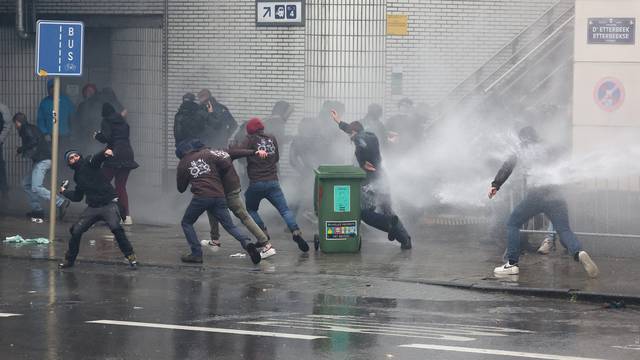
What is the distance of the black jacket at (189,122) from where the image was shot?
62.9 ft

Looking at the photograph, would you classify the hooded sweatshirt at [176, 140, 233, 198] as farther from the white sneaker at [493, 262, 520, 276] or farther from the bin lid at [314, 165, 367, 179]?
the white sneaker at [493, 262, 520, 276]

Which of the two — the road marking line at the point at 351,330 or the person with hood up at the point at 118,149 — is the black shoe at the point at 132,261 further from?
the road marking line at the point at 351,330

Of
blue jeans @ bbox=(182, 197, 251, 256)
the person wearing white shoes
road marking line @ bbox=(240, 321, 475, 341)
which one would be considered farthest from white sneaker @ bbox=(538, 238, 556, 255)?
road marking line @ bbox=(240, 321, 475, 341)

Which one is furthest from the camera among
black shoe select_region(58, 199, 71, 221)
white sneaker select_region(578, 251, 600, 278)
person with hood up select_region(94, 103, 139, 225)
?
black shoe select_region(58, 199, 71, 221)

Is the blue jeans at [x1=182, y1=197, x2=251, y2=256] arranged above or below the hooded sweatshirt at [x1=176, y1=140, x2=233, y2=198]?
below

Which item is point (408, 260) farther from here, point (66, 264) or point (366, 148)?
point (66, 264)

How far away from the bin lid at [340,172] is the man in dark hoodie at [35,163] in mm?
5017

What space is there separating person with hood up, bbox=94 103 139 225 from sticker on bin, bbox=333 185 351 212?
4110mm

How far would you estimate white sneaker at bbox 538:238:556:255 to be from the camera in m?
15.2

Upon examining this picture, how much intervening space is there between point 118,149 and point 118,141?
13 centimetres

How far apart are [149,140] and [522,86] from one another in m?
6.93

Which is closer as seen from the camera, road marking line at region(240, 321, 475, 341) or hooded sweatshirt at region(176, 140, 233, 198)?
road marking line at region(240, 321, 475, 341)

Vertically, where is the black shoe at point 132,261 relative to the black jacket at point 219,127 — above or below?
below

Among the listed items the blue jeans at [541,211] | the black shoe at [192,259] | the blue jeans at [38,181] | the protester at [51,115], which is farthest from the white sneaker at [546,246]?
the protester at [51,115]
